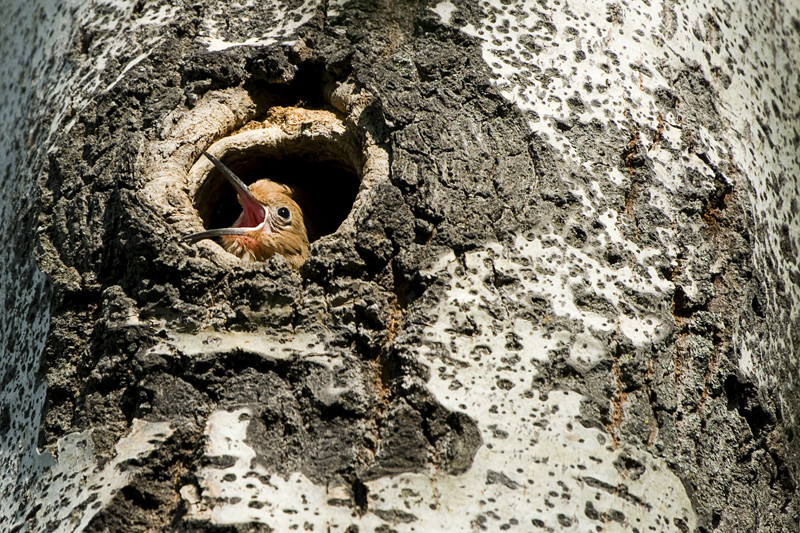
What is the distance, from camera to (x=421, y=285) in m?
2.05

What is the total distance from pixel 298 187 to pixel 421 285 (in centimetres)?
213

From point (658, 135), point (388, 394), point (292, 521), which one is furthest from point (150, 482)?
point (658, 135)

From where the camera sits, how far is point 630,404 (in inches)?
77.7

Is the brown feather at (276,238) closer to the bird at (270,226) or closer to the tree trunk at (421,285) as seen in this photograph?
the bird at (270,226)

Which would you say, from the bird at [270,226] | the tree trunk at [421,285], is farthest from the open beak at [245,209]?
the tree trunk at [421,285]

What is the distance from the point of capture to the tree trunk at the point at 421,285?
1.88 meters

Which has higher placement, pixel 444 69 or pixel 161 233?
pixel 444 69

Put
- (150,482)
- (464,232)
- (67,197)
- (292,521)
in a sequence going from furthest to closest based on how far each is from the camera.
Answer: (67,197)
(464,232)
(150,482)
(292,521)

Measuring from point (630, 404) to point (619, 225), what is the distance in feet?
1.44

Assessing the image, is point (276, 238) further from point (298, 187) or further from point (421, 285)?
point (421, 285)

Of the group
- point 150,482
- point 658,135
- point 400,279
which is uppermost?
point 658,135

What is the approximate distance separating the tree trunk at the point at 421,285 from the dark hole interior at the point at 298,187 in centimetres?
48

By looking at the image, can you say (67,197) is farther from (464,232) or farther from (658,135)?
(658,135)

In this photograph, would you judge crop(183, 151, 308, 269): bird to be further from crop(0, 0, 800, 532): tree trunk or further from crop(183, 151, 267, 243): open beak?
crop(0, 0, 800, 532): tree trunk
